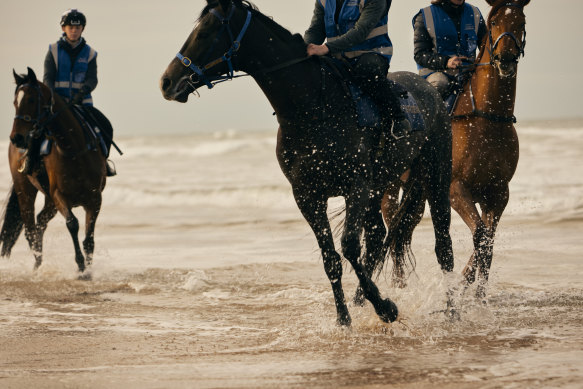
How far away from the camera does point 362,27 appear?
5797 millimetres

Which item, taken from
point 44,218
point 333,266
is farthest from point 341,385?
point 44,218

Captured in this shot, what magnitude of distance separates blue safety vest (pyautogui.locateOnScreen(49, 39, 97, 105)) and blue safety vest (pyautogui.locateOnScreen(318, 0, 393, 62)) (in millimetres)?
4871

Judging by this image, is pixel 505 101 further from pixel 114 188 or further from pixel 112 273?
pixel 114 188

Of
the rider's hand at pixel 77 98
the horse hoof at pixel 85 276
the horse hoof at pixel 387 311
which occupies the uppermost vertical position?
the rider's hand at pixel 77 98

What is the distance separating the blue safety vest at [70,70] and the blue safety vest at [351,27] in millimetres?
4871

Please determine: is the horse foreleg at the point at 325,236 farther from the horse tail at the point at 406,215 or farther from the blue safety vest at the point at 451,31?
the blue safety vest at the point at 451,31


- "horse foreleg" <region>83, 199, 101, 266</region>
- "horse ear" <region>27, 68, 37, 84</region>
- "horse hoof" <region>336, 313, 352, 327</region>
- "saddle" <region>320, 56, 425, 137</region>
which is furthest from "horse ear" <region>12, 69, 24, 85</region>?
"horse hoof" <region>336, 313, 352, 327</region>

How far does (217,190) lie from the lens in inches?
797

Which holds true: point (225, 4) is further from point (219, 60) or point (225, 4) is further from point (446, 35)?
point (446, 35)

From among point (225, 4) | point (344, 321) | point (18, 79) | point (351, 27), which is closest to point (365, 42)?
point (351, 27)

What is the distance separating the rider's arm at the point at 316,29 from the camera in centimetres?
624

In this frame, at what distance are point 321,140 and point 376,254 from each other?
171 centimetres

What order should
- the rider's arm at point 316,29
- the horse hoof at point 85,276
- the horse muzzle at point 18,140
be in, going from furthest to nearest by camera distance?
the horse hoof at point 85,276 → the horse muzzle at point 18,140 → the rider's arm at point 316,29

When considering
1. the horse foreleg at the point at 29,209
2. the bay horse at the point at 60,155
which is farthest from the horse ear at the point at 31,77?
the horse foreleg at the point at 29,209
